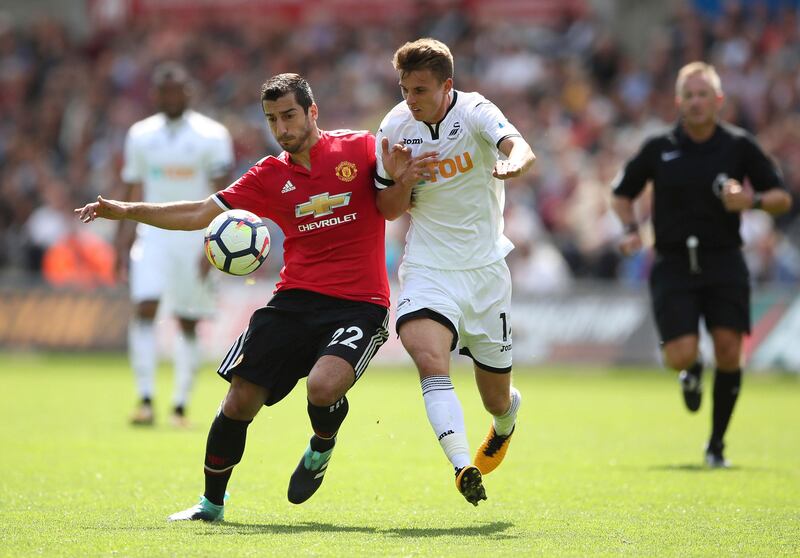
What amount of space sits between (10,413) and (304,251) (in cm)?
674

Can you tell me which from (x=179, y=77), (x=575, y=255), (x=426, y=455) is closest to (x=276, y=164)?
(x=426, y=455)

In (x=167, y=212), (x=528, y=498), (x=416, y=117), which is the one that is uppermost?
(x=416, y=117)

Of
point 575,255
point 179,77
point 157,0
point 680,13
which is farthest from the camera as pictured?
point 157,0

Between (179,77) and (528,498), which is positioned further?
(179,77)

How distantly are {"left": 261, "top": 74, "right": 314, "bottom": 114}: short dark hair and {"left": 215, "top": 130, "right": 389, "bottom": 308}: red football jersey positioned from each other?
12.5 inches

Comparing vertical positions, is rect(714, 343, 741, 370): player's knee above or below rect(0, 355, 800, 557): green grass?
above

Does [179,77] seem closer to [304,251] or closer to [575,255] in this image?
[304,251]

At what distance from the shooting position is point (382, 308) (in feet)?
24.6

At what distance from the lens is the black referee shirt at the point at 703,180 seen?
9.88 m

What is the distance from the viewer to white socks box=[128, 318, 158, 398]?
12266 mm

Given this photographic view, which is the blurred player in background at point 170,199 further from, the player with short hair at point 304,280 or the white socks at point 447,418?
the white socks at point 447,418

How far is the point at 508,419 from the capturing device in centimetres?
809

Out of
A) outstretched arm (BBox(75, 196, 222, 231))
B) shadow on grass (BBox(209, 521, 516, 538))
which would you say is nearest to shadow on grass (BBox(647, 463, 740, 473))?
shadow on grass (BBox(209, 521, 516, 538))

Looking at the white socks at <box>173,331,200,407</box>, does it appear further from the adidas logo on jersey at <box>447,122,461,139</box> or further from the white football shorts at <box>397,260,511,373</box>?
the adidas logo on jersey at <box>447,122,461,139</box>
